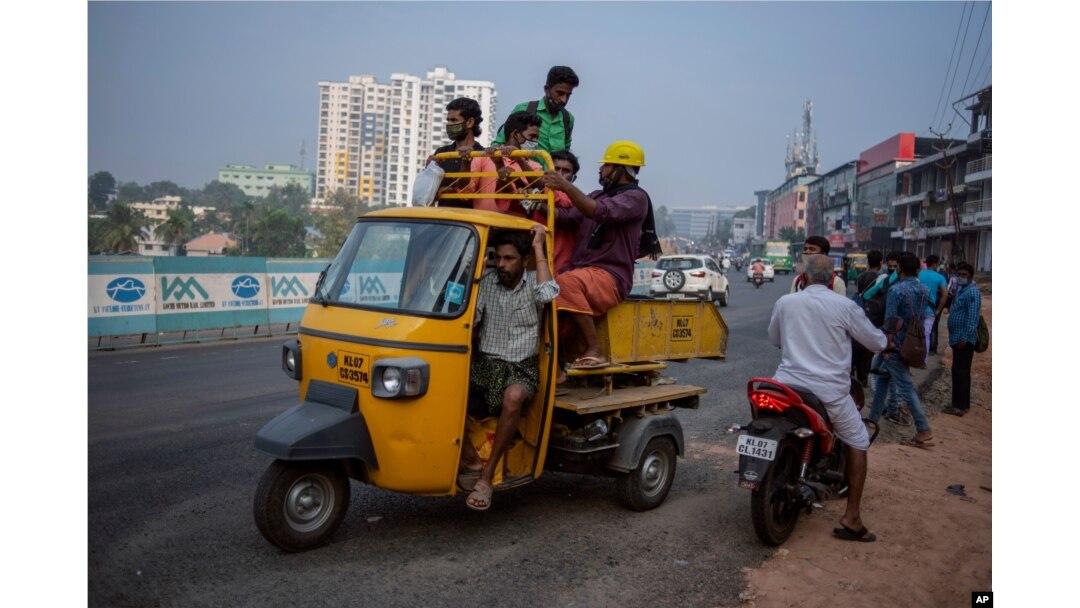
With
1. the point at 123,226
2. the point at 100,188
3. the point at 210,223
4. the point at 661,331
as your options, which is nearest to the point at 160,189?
the point at 100,188

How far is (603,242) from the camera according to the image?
6195 millimetres

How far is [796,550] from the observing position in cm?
557

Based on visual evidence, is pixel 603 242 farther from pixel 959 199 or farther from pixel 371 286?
pixel 959 199

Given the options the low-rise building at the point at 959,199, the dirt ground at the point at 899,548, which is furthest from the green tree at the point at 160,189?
the low-rise building at the point at 959,199

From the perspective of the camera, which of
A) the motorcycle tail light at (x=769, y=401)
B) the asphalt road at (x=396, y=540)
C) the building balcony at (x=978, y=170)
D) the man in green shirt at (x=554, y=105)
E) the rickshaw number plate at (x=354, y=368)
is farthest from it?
the man in green shirt at (x=554, y=105)

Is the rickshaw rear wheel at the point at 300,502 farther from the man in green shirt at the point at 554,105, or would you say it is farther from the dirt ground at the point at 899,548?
the man in green shirt at the point at 554,105

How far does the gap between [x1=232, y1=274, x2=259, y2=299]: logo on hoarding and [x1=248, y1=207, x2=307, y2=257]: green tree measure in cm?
2540

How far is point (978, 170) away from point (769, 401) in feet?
8.29

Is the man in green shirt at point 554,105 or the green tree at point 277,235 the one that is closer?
the man in green shirt at point 554,105

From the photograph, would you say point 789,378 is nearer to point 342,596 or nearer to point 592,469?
point 592,469

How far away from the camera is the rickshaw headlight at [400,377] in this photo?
15.5 ft

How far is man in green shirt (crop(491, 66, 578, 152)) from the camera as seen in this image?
7.09 m

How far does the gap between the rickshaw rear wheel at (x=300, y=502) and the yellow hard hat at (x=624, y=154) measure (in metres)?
2.84

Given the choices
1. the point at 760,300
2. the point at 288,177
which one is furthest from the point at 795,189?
the point at 760,300
